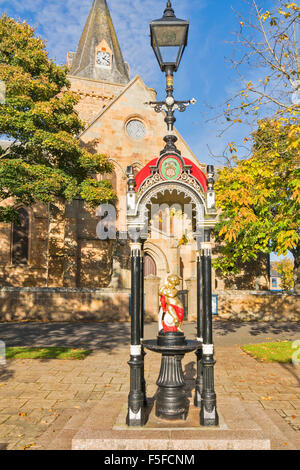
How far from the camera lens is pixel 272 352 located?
11.3 meters

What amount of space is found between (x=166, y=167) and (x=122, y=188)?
20.2m

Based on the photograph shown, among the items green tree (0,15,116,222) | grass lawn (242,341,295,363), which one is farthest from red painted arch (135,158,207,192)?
green tree (0,15,116,222)

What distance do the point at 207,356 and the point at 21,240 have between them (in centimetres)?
2348

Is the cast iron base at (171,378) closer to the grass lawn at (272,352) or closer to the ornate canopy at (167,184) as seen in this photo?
the ornate canopy at (167,184)

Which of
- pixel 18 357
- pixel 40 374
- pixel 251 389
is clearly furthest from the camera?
pixel 18 357

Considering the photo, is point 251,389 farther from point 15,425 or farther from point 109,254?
point 109,254

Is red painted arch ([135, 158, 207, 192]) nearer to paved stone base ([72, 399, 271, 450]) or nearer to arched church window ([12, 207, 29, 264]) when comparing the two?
paved stone base ([72, 399, 271, 450])

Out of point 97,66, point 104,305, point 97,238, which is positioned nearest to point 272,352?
point 104,305

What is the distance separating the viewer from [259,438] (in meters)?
4.70

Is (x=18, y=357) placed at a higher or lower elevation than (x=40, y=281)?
lower

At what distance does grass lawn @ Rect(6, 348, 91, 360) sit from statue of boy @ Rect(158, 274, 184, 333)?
5671 millimetres

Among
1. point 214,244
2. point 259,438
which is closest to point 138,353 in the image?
point 259,438

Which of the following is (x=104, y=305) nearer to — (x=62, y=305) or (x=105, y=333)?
(x=62, y=305)

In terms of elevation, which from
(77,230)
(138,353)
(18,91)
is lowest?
(138,353)
